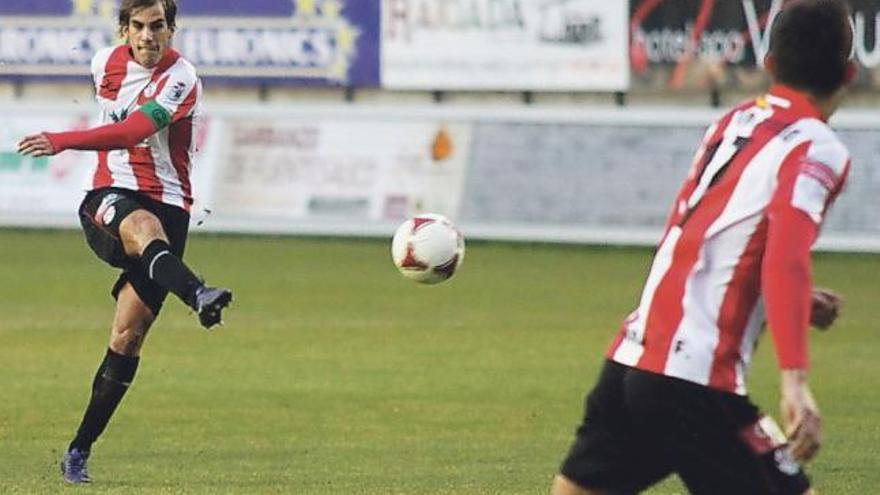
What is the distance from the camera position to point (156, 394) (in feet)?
43.0

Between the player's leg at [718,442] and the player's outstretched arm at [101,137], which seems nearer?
the player's leg at [718,442]

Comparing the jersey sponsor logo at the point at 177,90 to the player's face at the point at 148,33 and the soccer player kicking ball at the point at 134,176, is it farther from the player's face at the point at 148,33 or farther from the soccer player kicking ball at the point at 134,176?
the player's face at the point at 148,33

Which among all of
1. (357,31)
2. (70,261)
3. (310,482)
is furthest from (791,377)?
(357,31)

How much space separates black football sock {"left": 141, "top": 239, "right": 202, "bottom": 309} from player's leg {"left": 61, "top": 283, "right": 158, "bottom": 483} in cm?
33

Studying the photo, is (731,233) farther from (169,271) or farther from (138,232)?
(138,232)

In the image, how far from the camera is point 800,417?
17.3ft

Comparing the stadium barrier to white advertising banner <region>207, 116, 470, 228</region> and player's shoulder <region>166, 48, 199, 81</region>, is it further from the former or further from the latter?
player's shoulder <region>166, 48, 199, 81</region>

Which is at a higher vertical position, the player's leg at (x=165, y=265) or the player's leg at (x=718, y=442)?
the player's leg at (x=718, y=442)

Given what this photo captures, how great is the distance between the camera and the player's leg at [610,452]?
581 cm

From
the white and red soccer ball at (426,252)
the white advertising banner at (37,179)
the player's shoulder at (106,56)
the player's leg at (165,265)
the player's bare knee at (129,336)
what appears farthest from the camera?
the white advertising banner at (37,179)

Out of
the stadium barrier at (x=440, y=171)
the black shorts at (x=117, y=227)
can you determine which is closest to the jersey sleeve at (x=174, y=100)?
the black shorts at (x=117, y=227)

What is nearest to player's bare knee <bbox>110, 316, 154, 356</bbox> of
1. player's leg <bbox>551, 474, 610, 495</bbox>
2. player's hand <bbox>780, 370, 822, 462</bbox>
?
player's leg <bbox>551, 474, 610, 495</bbox>

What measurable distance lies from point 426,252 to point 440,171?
51.6ft

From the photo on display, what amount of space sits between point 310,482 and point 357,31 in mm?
17778
